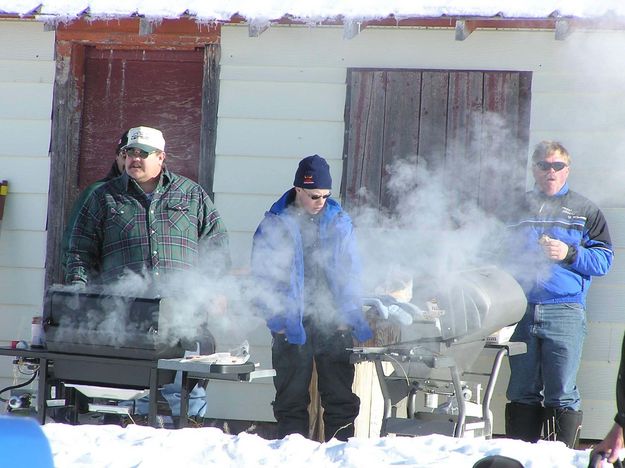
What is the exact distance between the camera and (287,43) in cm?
706

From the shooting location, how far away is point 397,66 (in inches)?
275

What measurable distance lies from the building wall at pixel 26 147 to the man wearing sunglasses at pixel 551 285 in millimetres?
3050

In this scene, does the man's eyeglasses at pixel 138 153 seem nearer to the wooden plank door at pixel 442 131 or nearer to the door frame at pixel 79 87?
the door frame at pixel 79 87

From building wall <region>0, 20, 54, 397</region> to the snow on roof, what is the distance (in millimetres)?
498

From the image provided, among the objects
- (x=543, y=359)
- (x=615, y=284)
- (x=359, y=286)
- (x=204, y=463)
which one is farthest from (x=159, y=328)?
(x=615, y=284)

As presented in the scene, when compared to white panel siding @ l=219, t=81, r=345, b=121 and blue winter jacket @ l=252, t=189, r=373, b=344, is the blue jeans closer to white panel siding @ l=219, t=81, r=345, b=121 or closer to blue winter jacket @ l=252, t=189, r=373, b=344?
blue winter jacket @ l=252, t=189, r=373, b=344

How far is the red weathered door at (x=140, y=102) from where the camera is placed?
23.9 ft

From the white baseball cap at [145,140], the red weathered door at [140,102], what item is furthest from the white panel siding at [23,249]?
the white baseball cap at [145,140]

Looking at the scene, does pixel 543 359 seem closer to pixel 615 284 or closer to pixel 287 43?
pixel 615 284

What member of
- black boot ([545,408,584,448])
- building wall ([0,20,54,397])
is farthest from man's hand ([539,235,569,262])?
building wall ([0,20,54,397])

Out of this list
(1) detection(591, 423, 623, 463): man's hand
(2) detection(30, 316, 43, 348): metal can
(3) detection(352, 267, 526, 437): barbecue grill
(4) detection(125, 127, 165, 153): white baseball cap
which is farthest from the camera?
(4) detection(125, 127, 165, 153): white baseball cap

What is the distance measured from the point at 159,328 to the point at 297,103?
7.40 ft

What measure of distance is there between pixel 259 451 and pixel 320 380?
5.15 feet

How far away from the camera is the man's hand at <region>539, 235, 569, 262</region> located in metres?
6.10
